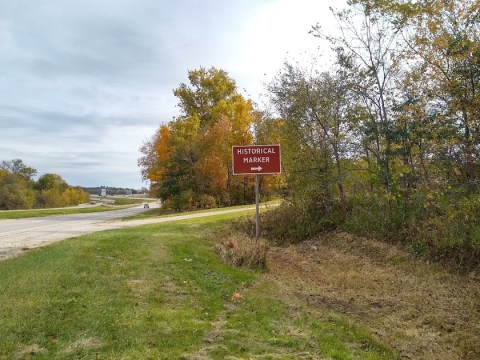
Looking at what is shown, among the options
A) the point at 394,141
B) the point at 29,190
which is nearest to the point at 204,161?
the point at 394,141

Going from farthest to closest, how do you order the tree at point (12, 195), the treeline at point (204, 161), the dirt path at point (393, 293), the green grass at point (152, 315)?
the tree at point (12, 195) < the treeline at point (204, 161) < the dirt path at point (393, 293) < the green grass at point (152, 315)

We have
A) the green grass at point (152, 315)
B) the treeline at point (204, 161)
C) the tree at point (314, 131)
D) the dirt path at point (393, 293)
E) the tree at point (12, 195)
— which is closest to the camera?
the green grass at point (152, 315)

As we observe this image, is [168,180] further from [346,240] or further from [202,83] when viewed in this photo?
[346,240]

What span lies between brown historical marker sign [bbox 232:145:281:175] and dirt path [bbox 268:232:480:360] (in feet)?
7.89

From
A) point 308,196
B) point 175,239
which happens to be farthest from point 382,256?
point 175,239

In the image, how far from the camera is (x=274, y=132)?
15.6 meters

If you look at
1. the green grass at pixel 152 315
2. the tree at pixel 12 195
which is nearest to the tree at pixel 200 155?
the green grass at pixel 152 315

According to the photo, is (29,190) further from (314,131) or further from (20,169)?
(314,131)

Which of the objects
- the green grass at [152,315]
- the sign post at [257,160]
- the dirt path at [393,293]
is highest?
the sign post at [257,160]

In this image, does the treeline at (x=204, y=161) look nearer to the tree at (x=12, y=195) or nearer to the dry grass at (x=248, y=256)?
the dry grass at (x=248, y=256)

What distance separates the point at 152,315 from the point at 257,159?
6137 mm

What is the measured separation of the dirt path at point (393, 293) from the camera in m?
5.44

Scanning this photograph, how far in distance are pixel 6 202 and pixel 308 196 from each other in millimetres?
58985

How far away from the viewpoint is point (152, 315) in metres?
5.56
